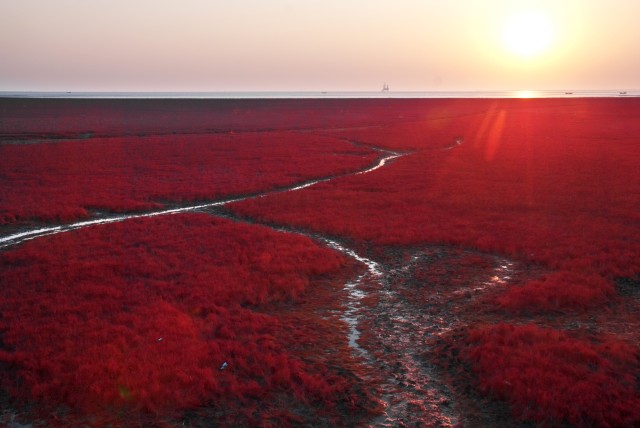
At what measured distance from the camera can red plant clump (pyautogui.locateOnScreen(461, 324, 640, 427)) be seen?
9.96 m

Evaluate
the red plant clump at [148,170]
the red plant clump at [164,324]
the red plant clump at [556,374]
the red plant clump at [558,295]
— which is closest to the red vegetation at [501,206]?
the red plant clump at [558,295]

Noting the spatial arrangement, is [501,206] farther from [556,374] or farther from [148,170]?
[148,170]

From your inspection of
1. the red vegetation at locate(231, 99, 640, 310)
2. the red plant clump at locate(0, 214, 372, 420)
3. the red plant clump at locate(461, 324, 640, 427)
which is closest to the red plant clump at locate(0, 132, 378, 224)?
the red vegetation at locate(231, 99, 640, 310)

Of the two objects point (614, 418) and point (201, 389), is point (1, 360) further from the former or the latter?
point (614, 418)

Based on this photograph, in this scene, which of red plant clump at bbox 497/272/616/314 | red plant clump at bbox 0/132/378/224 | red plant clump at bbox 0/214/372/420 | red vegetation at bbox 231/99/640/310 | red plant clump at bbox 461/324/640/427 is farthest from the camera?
red plant clump at bbox 0/132/378/224

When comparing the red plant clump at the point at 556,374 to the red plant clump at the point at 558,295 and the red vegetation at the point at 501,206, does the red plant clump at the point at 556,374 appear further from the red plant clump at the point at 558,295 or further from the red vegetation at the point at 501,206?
the red vegetation at the point at 501,206

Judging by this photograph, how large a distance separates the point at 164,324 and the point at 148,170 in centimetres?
3004

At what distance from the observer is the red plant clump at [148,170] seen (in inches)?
1170

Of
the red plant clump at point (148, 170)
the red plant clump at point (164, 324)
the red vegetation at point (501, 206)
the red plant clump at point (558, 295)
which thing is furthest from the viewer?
the red plant clump at point (148, 170)

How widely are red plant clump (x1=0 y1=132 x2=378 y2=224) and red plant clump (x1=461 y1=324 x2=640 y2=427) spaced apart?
22.0 meters

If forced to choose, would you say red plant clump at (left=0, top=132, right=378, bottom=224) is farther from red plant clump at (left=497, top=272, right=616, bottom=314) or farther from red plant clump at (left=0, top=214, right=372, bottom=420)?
red plant clump at (left=497, top=272, right=616, bottom=314)

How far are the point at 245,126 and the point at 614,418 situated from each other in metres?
82.5

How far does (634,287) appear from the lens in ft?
55.4

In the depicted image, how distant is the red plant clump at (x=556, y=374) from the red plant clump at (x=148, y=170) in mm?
21987
